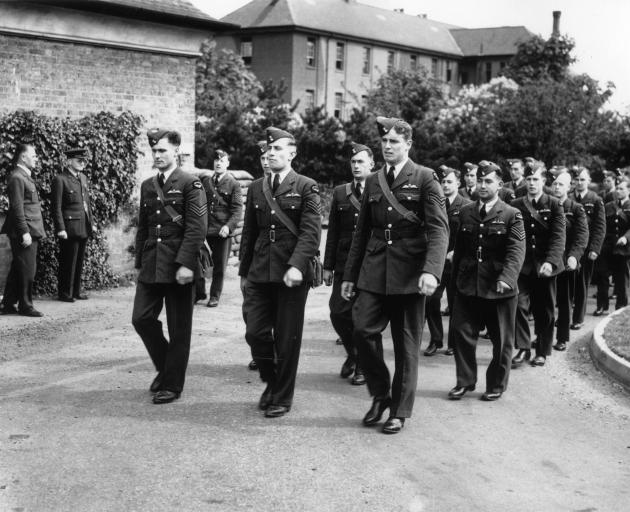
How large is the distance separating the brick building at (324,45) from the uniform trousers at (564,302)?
48.9 meters

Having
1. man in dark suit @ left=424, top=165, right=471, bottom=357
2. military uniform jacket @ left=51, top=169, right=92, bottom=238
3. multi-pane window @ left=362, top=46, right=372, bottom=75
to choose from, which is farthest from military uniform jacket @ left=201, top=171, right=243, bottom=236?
multi-pane window @ left=362, top=46, right=372, bottom=75

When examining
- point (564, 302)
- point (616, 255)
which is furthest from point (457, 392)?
point (616, 255)

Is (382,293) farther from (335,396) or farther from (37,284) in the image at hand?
(37,284)

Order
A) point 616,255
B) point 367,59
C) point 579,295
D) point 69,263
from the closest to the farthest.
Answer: point 579,295 → point 69,263 → point 616,255 → point 367,59

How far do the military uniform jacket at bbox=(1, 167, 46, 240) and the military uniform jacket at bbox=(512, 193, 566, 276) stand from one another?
5861 mm

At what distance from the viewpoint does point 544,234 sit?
9.51 meters

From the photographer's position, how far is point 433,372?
9078 millimetres

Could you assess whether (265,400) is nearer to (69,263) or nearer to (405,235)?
(405,235)

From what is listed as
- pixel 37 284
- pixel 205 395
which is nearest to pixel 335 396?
pixel 205 395

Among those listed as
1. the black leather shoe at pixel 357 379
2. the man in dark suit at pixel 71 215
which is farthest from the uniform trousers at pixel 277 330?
the man in dark suit at pixel 71 215

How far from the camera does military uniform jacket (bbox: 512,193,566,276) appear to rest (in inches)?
369

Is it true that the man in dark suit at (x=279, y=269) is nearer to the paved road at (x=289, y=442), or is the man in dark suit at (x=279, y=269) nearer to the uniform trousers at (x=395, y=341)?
the paved road at (x=289, y=442)

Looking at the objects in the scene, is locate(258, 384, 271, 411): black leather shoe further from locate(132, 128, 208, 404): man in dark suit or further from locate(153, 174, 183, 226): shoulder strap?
locate(153, 174, 183, 226): shoulder strap

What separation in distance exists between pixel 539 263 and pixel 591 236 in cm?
331
